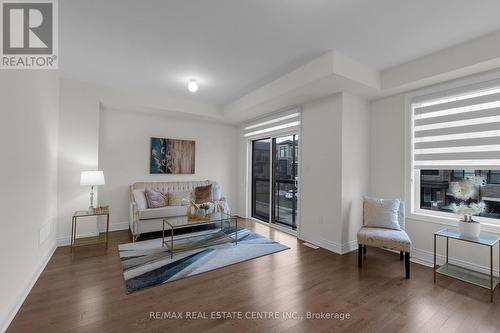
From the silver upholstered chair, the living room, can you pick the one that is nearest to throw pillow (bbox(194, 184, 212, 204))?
the living room

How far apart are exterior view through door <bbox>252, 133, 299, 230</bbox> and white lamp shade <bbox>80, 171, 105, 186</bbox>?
10.7 feet

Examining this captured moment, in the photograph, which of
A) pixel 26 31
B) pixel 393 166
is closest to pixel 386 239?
pixel 393 166

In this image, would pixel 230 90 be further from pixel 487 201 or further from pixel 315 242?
pixel 487 201

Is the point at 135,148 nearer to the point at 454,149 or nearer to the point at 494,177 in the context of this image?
the point at 454,149

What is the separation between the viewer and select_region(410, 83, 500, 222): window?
107 inches

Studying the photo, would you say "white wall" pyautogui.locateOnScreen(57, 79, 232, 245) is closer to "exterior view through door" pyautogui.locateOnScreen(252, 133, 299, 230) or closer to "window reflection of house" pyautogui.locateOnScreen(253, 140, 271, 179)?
"window reflection of house" pyautogui.locateOnScreen(253, 140, 271, 179)

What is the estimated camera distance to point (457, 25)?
90.3 inches

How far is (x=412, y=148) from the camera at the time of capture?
3.35 m

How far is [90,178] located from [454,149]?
523cm

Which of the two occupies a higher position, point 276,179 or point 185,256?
point 276,179

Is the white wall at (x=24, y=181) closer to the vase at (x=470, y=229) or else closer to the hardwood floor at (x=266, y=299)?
the hardwood floor at (x=266, y=299)

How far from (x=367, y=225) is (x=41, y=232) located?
4.24m

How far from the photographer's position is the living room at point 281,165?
203cm

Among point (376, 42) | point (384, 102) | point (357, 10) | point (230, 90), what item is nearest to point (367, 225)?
point (384, 102)
